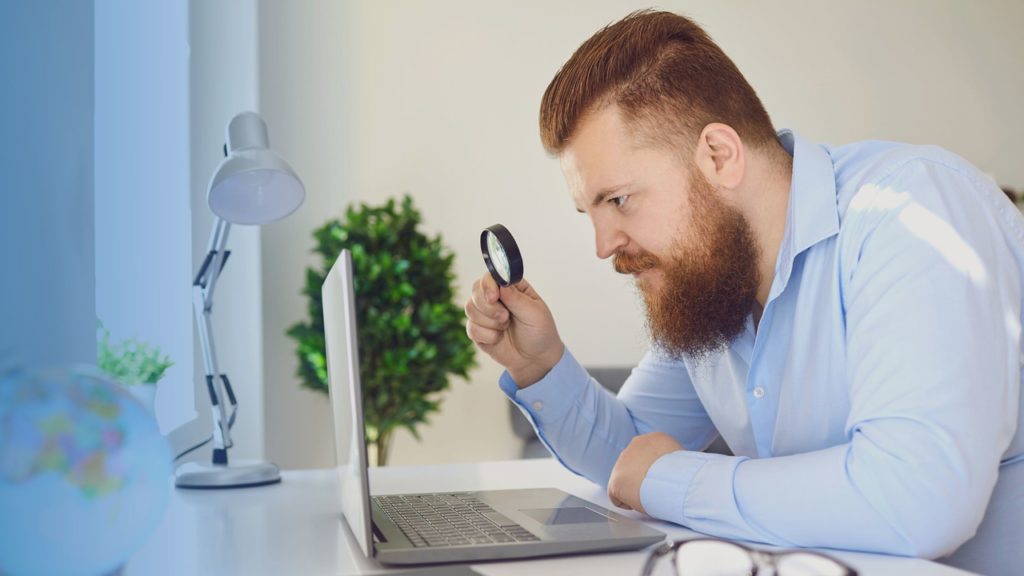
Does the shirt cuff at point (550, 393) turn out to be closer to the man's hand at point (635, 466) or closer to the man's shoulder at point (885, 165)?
the man's hand at point (635, 466)

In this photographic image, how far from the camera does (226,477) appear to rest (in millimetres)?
1432

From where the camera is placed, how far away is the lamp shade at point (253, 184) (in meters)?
1.41

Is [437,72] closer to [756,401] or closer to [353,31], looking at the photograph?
[353,31]

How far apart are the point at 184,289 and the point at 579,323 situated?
2.24m

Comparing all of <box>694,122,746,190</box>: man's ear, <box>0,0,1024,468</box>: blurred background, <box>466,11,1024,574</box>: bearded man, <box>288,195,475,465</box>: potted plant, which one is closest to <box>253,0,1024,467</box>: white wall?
<box>0,0,1024,468</box>: blurred background

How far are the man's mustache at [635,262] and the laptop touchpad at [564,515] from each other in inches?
15.4

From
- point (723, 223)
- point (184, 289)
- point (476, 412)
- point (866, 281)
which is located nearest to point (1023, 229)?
point (866, 281)

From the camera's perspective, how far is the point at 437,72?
3988mm

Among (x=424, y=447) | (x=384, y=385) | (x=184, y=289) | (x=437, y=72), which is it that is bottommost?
(x=424, y=447)

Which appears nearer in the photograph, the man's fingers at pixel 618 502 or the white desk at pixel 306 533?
the white desk at pixel 306 533

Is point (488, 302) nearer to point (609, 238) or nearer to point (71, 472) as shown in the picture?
point (609, 238)

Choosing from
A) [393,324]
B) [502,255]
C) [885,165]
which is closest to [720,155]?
[885,165]

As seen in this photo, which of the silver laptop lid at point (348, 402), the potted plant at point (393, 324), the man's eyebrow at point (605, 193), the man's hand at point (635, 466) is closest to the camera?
the silver laptop lid at point (348, 402)

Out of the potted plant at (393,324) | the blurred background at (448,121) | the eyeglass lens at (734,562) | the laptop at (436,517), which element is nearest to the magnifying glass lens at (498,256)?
the laptop at (436,517)
